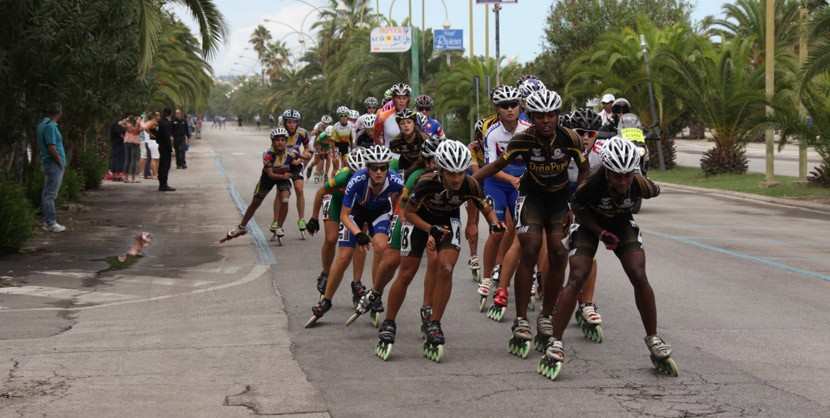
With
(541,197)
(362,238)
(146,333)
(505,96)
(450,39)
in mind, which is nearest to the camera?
(541,197)

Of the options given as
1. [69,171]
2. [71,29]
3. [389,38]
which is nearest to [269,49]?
[389,38]

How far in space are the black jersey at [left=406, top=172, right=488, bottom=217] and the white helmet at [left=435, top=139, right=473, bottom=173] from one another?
0.79 feet

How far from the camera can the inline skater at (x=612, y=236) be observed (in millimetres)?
7832

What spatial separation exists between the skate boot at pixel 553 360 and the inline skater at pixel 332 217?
3.02 metres

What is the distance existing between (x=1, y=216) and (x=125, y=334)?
6087 mm

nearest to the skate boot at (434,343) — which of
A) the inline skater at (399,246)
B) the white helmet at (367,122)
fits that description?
the inline skater at (399,246)

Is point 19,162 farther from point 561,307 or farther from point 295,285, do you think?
point 561,307

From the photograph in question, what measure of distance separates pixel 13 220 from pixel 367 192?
282 inches

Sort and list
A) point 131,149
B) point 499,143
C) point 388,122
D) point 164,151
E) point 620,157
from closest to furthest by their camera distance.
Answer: point 620,157
point 499,143
point 388,122
point 164,151
point 131,149

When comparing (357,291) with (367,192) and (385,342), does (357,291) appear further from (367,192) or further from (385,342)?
(385,342)

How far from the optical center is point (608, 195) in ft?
26.5

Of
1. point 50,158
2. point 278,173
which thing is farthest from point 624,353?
point 50,158

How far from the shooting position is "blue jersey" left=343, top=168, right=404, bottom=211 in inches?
399

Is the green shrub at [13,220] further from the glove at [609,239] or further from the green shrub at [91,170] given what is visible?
the green shrub at [91,170]
